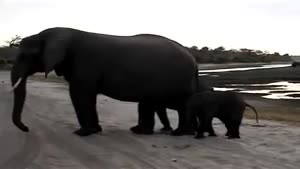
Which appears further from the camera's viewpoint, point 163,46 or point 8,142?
point 163,46

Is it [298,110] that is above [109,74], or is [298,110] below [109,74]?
below

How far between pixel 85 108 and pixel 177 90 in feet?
6.72

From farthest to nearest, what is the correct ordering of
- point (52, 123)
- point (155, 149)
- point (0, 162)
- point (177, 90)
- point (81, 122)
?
point (52, 123)
point (177, 90)
point (81, 122)
point (155, 149)
point (0, 162)

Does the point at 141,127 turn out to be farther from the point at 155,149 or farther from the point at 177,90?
the point at 155,149

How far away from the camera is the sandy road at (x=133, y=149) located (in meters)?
8.56

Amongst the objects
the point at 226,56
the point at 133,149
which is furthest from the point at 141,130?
the point at 226,56

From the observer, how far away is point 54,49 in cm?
1145

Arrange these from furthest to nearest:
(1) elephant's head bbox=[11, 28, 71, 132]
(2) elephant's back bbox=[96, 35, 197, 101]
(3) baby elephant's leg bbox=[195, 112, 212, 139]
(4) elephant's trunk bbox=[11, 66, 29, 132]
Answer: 1. (2) elephant's back bbox=[96, 35, 197, 101]
2. (3) baby elephant's leg bbox=[195, 112, 212, 139]
3. (1) elephant's head bbox=[11, 28, 71, 132]
4. (4) elephant's trunk bbox=[11, 66, 29, 132]

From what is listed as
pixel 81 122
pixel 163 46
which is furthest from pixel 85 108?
pixel 163 46

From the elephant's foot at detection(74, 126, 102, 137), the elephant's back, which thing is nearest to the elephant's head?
the elephant's back

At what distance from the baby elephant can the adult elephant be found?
1.69 ft

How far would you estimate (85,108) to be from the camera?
11.6 metres

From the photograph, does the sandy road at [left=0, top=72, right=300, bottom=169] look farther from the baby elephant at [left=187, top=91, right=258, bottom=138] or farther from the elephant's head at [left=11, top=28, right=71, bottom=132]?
the elephant's head at [left=11, top=28, right=71, bottom=132]

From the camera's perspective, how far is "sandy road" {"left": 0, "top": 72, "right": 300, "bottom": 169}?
28.1ft
